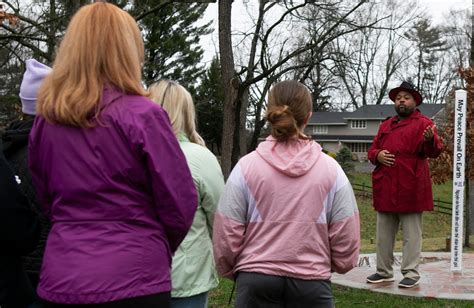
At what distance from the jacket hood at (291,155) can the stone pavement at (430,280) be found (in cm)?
344

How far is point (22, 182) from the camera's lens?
9.60ft

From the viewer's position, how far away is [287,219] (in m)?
3.09

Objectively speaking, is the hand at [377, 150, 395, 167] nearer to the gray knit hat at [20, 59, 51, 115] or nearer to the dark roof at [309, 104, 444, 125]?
the gray knit hat at [20, 59, 51, 115]

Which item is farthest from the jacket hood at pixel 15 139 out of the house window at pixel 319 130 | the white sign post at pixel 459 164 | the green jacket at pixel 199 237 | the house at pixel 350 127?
the house window at pixel 319 130

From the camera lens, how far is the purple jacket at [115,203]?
2164mm

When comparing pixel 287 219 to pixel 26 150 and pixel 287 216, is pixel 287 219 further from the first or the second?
pixel 26 150

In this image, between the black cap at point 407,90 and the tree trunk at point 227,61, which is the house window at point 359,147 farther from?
the black cap at point 407,90

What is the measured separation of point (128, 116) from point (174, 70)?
31.0 meters

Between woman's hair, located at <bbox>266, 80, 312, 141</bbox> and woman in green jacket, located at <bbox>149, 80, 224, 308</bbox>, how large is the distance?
1.42 ft

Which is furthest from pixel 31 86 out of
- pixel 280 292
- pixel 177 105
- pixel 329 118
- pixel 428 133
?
pixel 329 118

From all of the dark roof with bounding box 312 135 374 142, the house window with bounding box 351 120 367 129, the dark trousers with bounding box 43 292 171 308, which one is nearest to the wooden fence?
the dark trousers with bounding box 43 292 171 308

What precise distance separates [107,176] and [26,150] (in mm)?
968

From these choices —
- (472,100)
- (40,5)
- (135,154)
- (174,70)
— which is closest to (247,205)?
(135,154)

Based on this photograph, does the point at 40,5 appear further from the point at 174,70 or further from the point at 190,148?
the point at 174,70
